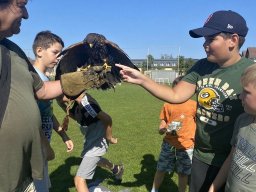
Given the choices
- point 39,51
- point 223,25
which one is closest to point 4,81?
point 223,25

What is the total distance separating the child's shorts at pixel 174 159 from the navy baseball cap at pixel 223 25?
2.51 meters

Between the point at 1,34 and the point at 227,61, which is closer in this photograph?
the point at 1,34

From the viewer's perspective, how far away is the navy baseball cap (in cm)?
330

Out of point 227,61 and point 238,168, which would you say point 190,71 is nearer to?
point 227,61

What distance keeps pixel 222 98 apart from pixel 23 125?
6.00ft

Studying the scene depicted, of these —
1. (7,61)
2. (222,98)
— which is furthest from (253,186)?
(7,61)

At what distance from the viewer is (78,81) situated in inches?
124

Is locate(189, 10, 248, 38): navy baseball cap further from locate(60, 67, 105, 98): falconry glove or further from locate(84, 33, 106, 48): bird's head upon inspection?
locate(60, 67, 105, 98): falconry glove

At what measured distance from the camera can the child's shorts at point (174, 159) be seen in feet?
17.9

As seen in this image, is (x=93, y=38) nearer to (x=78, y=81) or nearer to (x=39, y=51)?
(x=78, y=81)

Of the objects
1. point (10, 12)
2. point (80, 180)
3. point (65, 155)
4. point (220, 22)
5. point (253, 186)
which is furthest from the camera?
point (65, 155)

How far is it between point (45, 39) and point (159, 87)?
1.75 metres

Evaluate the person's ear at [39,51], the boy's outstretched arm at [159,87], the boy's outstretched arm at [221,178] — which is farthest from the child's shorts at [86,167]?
the boy's outstretched arm at [221,178]

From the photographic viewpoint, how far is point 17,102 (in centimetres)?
236
